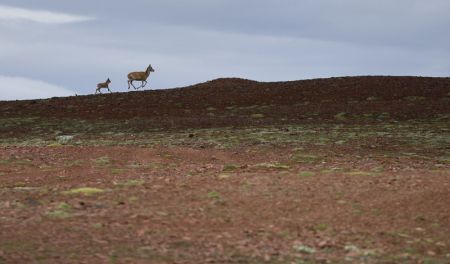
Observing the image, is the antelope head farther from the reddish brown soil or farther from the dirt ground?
the dirt ground

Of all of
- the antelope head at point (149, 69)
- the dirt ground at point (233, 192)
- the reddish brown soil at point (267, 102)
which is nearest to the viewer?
the dirt ground at point (233, 192)

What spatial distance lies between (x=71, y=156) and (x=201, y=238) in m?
12.0

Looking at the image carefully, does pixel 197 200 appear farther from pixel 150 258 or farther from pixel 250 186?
pixel 150 258

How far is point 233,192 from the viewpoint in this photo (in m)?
15.0

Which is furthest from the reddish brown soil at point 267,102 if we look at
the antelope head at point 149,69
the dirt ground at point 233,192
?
the antelope head at point 149,69

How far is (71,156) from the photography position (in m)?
23.1

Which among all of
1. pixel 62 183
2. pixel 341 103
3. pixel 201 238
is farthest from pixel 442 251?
pixel 341 103

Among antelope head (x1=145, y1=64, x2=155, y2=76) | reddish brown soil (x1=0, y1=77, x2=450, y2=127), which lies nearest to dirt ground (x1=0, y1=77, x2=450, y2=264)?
reddish brown soil (x1=0, y1=77, x2=450, y2=127)

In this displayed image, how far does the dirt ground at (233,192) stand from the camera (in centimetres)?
1152

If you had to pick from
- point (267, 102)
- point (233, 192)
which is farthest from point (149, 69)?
point (233, 192)

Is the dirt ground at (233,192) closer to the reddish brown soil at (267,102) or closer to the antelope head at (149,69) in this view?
the reddish brown soil at (267,102)

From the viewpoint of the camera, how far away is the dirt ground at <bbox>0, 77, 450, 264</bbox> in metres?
11.5

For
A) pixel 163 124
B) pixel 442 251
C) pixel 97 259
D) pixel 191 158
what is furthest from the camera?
pixel 163 124

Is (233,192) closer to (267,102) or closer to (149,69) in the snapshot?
(267,102)
